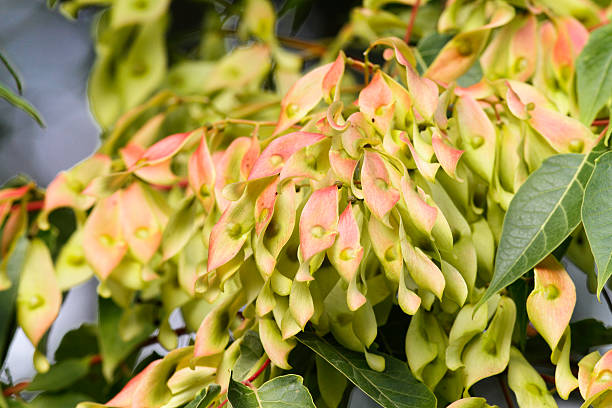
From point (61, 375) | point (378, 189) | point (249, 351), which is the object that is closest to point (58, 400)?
point (61, 375)

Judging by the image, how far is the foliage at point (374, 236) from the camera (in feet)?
1.17

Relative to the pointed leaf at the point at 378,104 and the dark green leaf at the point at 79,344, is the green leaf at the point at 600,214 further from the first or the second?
the dark green leaf at the point at 79,344

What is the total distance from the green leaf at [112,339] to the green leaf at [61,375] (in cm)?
6

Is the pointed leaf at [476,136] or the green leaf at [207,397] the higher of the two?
the pointed leaf at [476,136]

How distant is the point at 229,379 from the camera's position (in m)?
0.36

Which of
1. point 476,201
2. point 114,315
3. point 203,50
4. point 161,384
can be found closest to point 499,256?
point 476,201

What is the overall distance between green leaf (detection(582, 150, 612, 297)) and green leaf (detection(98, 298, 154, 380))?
1.03 ft

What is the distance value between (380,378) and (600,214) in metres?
0.13

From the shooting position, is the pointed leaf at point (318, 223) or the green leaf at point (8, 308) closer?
the pointed leaf at point (318, 223)

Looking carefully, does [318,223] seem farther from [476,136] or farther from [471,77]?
[471,77]

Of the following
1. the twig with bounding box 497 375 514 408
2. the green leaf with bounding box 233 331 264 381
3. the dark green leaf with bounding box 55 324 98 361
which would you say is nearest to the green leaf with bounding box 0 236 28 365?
the dark green leaf with bounding box 55 324 98 361

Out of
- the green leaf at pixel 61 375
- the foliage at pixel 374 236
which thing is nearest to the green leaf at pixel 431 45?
the foliage at pixel 374 236

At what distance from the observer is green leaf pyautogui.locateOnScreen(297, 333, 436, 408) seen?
37 cm

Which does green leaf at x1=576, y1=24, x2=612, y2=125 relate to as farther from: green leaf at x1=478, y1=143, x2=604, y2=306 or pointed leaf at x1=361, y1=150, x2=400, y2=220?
pointed leaf at x1=361, y1=150, x2=400, y2=220
